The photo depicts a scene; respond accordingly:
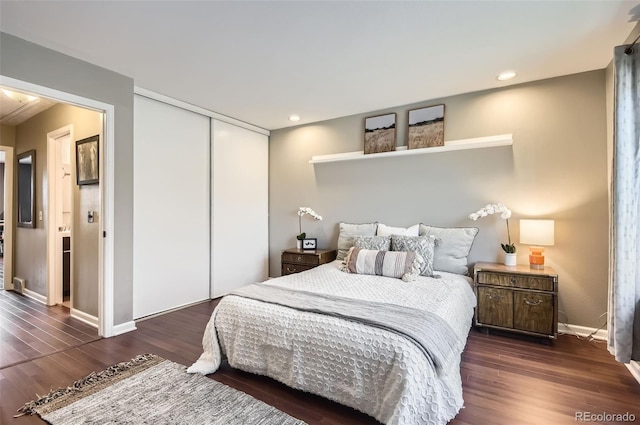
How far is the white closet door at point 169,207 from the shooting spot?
11.1 ft

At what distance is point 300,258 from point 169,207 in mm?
1795

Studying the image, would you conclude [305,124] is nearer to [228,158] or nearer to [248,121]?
[248,121]

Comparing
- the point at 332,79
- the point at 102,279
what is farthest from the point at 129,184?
the point at 332,79

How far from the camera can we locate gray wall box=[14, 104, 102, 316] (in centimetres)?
329

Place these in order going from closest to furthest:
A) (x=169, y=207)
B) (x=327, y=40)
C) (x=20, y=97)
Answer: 1. (x=327, y=40)
2. (x=20, y=97)
3. (x=169, y=207)

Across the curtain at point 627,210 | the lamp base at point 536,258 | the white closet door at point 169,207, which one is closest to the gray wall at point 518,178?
the lamp base at point 536,258

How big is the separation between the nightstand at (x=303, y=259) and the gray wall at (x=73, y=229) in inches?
87.2

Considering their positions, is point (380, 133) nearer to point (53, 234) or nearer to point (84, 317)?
point (84, 317)

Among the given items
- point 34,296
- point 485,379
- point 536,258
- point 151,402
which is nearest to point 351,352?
point 485,379

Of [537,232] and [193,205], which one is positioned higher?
[193,205]

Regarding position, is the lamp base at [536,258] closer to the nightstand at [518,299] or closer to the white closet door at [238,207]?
the nightstand at [518,299]

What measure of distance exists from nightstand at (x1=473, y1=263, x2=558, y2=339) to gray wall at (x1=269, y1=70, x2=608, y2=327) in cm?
43

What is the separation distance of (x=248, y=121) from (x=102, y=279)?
283 cm

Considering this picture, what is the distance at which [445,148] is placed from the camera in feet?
11.8
